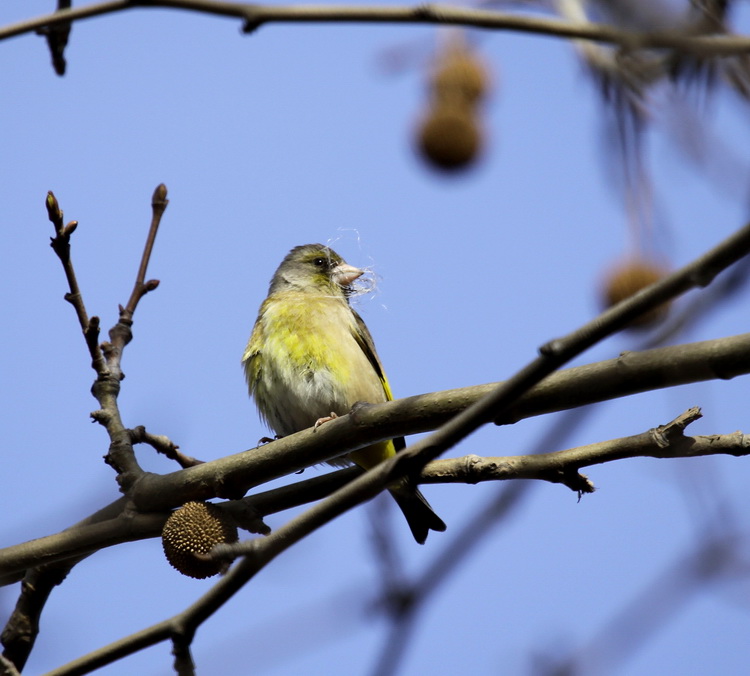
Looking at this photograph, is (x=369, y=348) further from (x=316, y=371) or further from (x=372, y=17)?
(x=372, y=17)

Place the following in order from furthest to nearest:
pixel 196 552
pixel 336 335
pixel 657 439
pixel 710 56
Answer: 1. pixel 336 335
2. pixel 196 552
3. pixel 657 439
4. pixel 710 56

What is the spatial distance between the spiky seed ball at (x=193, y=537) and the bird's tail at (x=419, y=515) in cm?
156

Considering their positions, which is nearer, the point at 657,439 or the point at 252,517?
the point at 657,439

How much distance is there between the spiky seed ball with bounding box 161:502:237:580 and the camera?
3254 millimetres

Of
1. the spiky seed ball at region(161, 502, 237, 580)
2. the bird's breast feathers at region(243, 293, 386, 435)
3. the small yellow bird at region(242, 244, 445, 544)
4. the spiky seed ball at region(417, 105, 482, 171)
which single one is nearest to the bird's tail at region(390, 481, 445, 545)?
the small yellow bird at region(242, 244, 445, 544)

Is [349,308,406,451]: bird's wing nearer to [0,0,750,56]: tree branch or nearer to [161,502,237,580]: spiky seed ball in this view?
[161,502,237,580]: spiky seed ball

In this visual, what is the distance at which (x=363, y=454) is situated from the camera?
4.83 m

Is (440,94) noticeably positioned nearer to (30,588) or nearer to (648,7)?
(648,7)

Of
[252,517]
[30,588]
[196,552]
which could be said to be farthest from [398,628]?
[30,588]

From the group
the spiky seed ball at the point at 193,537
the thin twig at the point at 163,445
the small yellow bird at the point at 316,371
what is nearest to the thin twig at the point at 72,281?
A: the thin twig at the point at 163,445

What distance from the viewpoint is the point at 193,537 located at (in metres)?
3.28

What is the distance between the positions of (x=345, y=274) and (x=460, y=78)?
8.05 feet

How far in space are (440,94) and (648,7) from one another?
7.68 ft

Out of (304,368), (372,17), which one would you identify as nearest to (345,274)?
(304,368)
